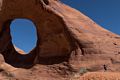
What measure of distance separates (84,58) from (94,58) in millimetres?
597

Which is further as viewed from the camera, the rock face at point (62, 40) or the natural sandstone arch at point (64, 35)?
the natural sandstone arch at point (64, 35)

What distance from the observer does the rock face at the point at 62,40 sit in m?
16.7

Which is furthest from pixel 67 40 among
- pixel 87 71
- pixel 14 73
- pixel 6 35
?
pixel 6 35

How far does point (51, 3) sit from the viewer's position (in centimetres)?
1867

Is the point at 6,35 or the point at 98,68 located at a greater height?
the point at 6,35

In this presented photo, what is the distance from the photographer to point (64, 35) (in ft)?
57.7

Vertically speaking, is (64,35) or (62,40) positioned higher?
(64,35)

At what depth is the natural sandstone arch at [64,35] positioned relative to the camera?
16.8 m

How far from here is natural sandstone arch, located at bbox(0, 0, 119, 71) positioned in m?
16.8

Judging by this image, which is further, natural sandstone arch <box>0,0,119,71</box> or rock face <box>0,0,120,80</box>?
natural sandstone arch <box>0,0,119,71</box>

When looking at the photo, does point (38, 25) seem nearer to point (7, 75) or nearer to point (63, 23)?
point (63, 23)

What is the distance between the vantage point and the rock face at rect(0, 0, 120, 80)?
54.8 feet

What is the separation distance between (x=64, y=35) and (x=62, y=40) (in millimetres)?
369

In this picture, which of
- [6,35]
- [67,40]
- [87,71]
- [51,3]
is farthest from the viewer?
[6,35]
